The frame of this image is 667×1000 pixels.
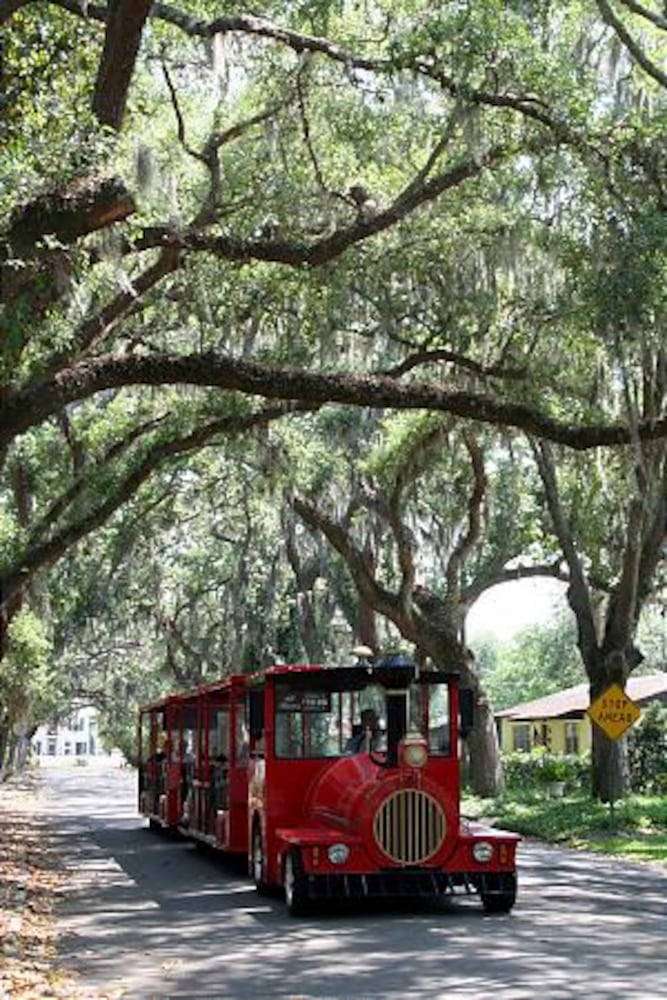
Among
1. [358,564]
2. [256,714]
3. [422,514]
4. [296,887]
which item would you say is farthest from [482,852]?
[422,514]

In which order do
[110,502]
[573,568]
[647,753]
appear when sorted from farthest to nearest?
1. [647,753]
2. [573,568]
3. [110,502]

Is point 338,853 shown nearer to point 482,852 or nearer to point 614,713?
point 482,852

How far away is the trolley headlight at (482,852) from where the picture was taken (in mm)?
14305

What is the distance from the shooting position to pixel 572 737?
64.5m

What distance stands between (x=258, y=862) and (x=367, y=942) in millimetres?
4712

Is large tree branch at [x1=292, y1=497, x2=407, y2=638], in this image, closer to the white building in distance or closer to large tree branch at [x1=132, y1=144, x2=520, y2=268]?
large tree branch at [x1=132, y1=144, x2=520, y2=268]

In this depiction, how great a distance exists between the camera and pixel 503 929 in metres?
13.2

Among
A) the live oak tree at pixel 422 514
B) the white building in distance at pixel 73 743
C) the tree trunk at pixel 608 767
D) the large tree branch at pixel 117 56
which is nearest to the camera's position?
the large tree branch at pixel 117 56

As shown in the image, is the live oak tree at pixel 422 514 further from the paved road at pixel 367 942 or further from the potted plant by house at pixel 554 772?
the paved road at pixel 367 942

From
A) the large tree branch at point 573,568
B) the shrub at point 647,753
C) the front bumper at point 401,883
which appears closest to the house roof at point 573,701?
the shrub at point 647,753

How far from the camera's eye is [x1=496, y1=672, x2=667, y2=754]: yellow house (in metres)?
54.1

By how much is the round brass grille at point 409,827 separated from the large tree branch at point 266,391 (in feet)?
11.9

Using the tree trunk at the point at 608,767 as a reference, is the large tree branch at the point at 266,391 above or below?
above

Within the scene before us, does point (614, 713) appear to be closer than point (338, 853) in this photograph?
No
